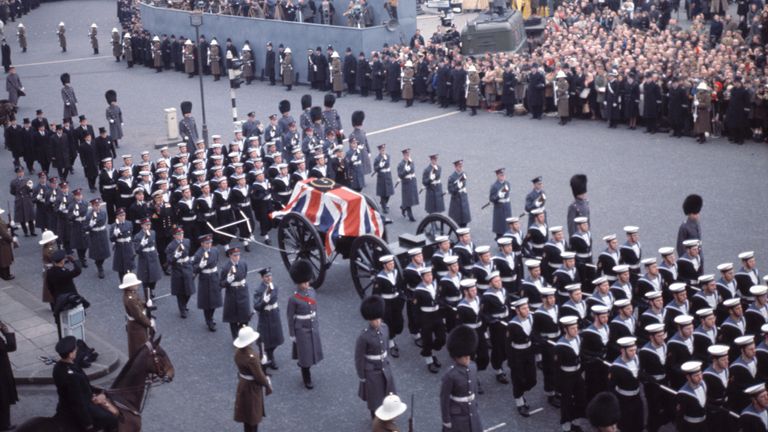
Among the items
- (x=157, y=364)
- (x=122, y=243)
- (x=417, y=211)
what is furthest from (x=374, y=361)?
(x=417, y=211)

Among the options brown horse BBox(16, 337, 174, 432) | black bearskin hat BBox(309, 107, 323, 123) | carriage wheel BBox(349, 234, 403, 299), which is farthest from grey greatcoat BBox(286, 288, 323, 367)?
black bearskin hat BBox(309, 107, 323, 123)

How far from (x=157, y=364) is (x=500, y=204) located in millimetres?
8747

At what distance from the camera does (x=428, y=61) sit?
31188 mm

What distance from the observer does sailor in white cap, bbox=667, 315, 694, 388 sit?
1166cm

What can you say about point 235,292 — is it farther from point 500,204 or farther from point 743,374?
point 743,374

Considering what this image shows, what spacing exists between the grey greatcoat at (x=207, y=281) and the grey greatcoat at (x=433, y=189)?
5.31m

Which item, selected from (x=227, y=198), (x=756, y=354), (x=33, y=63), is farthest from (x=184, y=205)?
(x=33, y=63)

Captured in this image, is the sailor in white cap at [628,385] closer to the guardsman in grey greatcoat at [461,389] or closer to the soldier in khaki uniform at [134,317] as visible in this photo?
the guardsman in grey greatcoat at [461,389]

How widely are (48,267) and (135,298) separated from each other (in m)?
2.65

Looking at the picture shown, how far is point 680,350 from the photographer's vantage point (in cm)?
1167

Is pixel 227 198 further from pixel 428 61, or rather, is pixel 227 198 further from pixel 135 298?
A: pixel 428 61

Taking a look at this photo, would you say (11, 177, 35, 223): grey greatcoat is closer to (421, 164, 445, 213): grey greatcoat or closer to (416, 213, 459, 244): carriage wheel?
(421, 164, 445, 213): grey greatcoat

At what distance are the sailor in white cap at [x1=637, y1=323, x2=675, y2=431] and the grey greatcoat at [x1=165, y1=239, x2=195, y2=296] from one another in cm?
718

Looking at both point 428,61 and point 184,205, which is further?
point 428,61
